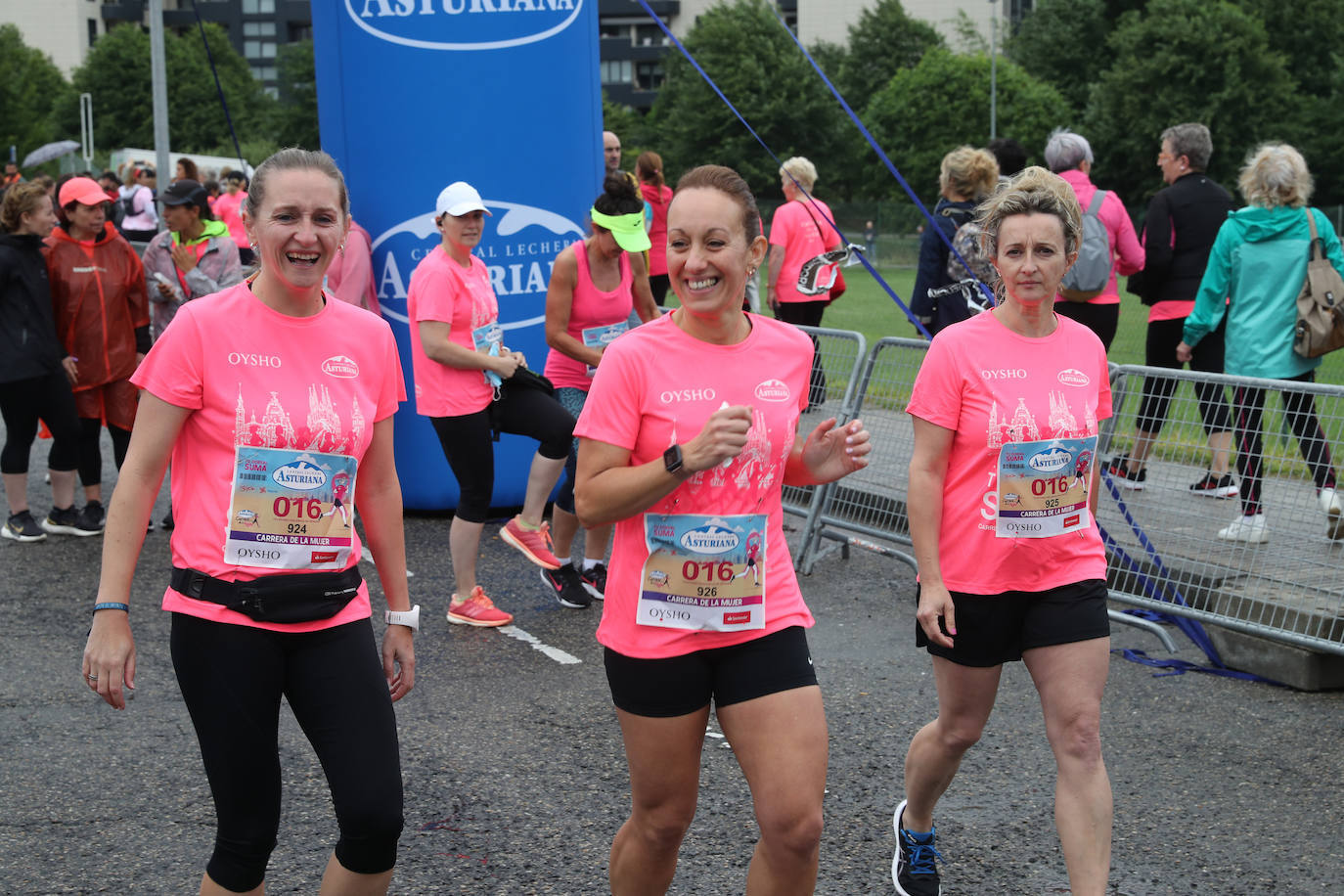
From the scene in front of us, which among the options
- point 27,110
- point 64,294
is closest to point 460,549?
point 64,294

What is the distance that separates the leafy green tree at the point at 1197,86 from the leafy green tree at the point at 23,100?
45.8m

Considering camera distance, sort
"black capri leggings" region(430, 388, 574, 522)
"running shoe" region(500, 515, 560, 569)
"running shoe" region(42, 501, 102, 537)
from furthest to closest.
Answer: "running shoe" region(42, 501, 102, 537), "running shoe" region(500, 515, 560, 569), "black capri leggings" region(430, 388, 574, 522)

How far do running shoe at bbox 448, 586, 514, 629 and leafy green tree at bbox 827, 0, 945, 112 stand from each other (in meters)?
72.3

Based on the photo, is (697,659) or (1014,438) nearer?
(697,659)

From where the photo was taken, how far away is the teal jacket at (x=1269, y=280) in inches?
305

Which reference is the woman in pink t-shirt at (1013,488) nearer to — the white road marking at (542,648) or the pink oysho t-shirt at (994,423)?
the pink oysho t-shirt at (994,423)

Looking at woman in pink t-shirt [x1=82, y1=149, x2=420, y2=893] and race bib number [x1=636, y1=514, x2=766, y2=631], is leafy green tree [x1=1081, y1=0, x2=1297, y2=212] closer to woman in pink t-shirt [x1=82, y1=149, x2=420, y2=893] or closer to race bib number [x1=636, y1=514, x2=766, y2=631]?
race bib number [x1=636, y1=514, x2=766, y2=631]

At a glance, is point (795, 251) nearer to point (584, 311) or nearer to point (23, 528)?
point (584, 311)

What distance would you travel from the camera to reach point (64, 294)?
28.6 feet

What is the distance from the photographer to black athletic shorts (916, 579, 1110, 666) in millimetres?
3760

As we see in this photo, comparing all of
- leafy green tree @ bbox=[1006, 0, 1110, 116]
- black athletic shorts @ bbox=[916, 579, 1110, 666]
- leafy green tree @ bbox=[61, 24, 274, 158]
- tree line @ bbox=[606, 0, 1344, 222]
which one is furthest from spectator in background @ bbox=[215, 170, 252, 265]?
leafy green tree @ bbox=[61, 24, 274, 158]

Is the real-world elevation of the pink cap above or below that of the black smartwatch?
above

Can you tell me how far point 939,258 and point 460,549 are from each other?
3.33 meters

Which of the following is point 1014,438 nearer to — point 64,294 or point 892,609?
point 892,609
